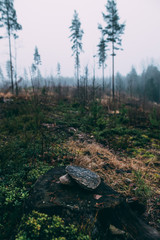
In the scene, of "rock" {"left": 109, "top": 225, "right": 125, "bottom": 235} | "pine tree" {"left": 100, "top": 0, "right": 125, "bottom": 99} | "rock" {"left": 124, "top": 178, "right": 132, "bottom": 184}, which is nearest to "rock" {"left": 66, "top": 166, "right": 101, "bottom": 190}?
"rock" {"left": 109, "top": 225, "right": 125, "bottom": 235}

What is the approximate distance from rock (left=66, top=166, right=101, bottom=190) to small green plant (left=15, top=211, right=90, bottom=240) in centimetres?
49

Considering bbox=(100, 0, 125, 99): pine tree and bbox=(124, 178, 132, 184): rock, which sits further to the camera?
bbox=(100, 0, 125, 99): pine tree

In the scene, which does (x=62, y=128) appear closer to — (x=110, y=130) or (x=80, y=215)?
(x=110, y=130)

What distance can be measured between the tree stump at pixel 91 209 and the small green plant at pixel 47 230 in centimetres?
8

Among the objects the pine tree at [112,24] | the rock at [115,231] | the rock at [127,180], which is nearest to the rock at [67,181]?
the rock at [115,231]

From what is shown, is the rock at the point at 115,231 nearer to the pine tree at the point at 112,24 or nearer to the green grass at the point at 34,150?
the green grass at the point at 34,150

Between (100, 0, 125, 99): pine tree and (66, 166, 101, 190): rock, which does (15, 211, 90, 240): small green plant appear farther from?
(100, 0, 125, 99): pine tree

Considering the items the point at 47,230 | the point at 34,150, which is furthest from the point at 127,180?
the point at 34,150

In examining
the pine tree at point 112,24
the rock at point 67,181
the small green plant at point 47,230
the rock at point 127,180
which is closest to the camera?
the small green plant at point 47,230

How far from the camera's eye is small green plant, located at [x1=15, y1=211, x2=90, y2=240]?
56.4 inches

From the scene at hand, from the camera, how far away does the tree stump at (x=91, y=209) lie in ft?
5.14

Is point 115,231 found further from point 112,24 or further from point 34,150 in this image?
point 112,24

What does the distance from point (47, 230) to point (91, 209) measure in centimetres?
55

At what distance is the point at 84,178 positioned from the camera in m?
1.95
